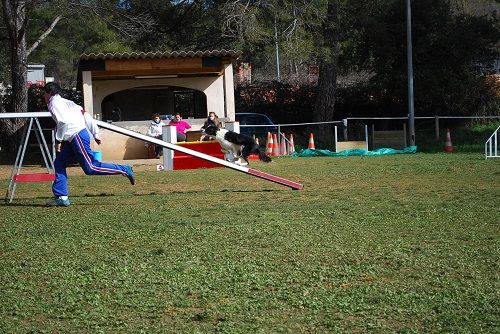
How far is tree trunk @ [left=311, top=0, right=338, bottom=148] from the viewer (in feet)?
97.4

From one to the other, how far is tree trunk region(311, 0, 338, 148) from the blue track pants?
1881 cm

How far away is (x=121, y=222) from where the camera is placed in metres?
9.43

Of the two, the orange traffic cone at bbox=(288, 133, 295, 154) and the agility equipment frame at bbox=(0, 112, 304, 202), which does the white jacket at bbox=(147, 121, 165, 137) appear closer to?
the orange traffic cone at bbox=(288, 133, 295, 154)

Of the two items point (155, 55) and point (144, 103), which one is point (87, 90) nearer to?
point (155, 55)

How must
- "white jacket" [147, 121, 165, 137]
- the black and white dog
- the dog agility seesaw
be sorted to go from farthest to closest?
1. "white jacket" [147, 121, 165, 137]
2. the black and white dog
3. the dog agility seesaw

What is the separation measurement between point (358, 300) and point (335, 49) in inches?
983

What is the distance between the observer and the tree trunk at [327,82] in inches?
1169

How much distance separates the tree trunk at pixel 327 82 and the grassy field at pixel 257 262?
706 inches

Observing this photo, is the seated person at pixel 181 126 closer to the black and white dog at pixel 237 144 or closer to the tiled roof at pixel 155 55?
the tiled roof at pixel 155 55

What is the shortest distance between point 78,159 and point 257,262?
492 cm

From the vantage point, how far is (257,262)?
682 cm

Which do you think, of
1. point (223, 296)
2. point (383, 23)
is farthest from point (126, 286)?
point (383, 23)

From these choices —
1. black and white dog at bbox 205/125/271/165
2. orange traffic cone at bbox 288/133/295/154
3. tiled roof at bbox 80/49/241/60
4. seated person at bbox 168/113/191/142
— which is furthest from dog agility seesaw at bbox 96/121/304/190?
orange traffic cone at bbox 288/133/295/154

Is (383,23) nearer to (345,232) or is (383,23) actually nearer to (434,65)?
(434,65)
